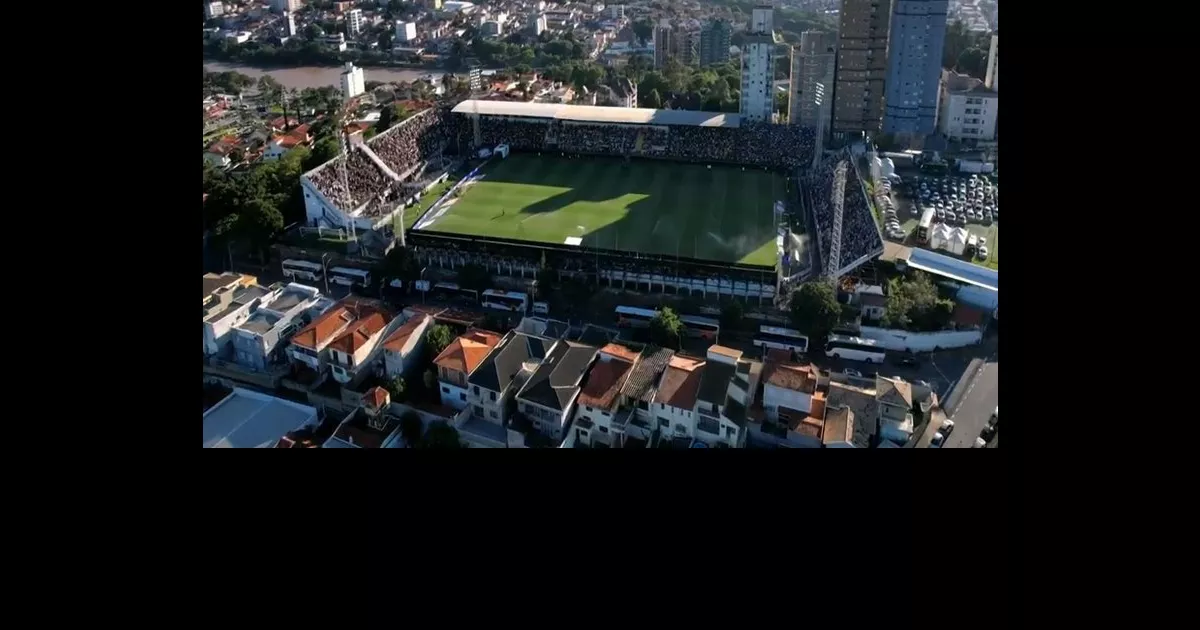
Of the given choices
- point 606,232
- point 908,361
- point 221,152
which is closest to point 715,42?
point 606,232

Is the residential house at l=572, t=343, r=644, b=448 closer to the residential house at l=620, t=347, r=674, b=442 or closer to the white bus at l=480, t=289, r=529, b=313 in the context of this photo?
the residential house at l=620, t=347, r=674, b=442

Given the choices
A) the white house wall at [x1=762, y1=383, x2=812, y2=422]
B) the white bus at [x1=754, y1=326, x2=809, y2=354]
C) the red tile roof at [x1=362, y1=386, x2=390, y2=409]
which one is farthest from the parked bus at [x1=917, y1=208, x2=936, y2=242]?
the red tile roof at [x1=362, y1=386, x2=390, y2=409]

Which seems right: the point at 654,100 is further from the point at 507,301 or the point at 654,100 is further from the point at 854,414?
the point at 854,414

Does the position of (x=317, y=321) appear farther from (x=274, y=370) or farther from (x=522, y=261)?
(x=522, y=261)

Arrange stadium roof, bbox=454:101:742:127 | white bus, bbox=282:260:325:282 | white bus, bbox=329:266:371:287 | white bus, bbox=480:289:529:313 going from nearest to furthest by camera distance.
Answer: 1. white bus, bbox=480:289:529:313
2. white bus, bbox=329:266:371:287
3. white bus, bbox=282:260:325:282
4. stadium roof, bbox=454:101:742:127

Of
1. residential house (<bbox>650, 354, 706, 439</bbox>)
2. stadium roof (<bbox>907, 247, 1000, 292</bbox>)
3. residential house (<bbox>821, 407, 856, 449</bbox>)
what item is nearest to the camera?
residential house (<bbox>821, 407, 856, 449</bbox>)

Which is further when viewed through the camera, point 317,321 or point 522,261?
point 522,261

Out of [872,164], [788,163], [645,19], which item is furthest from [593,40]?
[872,164]
